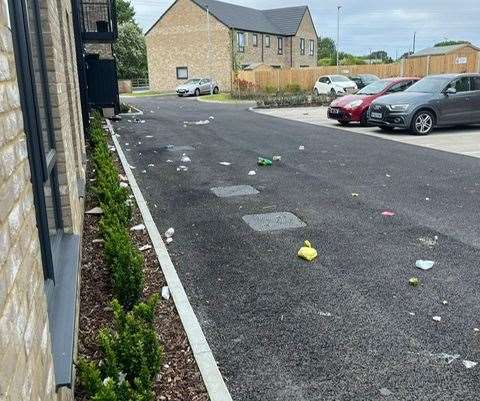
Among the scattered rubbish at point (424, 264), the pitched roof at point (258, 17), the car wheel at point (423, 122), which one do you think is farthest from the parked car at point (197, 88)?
the scattered rubbish at point (424, 264)

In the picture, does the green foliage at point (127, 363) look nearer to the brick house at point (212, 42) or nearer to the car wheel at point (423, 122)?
the car wheel at point (423, 122)

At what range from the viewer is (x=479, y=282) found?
→ 448cm

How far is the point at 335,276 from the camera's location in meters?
4.71

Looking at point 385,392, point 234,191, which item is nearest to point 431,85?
point 234,191

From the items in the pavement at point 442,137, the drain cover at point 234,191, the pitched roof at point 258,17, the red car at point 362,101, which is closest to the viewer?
the drain cover at point 234,191

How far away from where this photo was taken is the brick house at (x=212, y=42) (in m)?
47.9

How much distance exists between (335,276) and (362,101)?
1331cm

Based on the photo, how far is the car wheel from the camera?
1450 cm

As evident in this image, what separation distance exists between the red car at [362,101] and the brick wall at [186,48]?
99.3ft

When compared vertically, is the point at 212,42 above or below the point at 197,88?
above

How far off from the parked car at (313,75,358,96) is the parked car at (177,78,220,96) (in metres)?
12.2

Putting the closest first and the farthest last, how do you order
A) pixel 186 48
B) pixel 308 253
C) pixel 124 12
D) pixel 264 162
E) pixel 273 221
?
pixel 308 253 < pixel 273 221 < pixel 264 162 < pixel 186 48 < pixel 124 12

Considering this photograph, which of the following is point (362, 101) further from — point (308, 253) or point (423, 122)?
point (308, 253)

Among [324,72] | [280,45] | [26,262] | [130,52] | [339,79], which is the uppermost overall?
[280,45]
